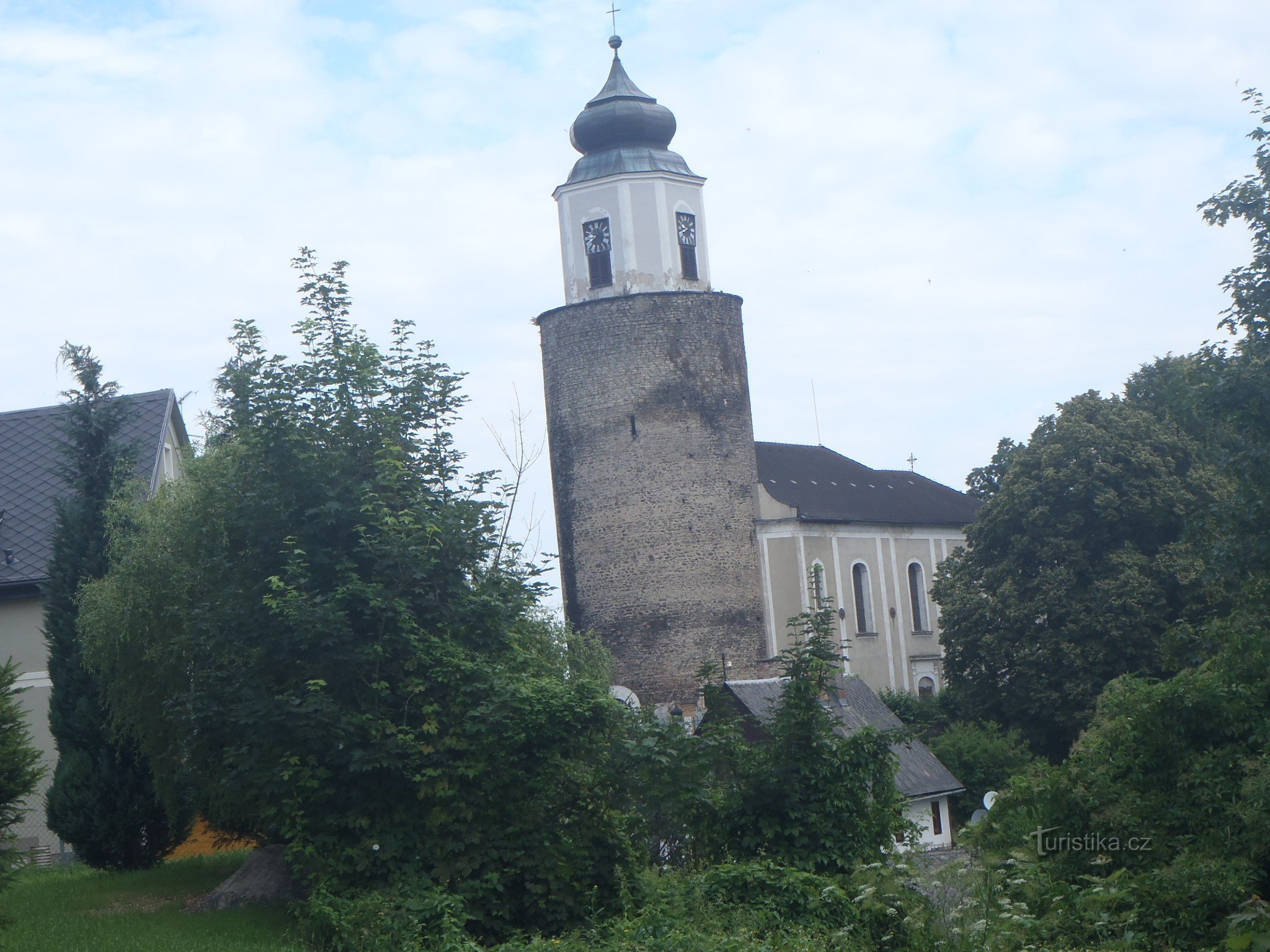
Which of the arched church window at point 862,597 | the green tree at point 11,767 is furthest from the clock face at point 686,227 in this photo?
the green tree at point 11,767

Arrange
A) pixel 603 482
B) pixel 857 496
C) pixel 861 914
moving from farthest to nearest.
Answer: pixel 857 496 < pixel 603 482 < pixel 861 914

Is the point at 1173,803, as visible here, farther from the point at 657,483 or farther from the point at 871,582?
the point at 871,582

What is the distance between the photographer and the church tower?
39688 mm

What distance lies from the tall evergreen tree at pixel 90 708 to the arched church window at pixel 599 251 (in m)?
22.7

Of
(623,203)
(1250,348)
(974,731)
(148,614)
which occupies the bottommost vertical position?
(974,731)

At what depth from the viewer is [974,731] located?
3338cm

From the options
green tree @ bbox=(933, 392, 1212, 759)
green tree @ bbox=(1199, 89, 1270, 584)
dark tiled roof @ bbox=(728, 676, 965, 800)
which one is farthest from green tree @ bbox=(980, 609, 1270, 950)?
green tree @ bbox=(933, 392, 1212, 759)

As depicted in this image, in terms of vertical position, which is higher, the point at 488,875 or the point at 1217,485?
the point at 1217,485

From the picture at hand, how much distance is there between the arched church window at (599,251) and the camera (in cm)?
4191

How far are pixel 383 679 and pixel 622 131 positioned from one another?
29721 mm

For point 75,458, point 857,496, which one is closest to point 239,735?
point 75,458

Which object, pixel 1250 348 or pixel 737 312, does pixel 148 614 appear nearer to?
pixel 1250 348

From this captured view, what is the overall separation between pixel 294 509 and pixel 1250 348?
35.1 ft

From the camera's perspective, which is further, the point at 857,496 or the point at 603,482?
the point at 857,496
